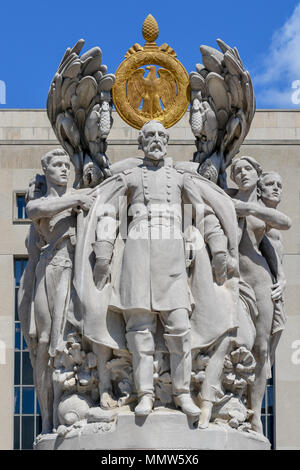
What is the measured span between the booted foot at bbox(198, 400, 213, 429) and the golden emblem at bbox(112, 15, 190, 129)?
3.92 meters

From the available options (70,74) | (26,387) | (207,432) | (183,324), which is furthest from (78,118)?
(26,387)

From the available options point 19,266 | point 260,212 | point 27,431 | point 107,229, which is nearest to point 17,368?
point 27,431

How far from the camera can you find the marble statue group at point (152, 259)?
51.9ft

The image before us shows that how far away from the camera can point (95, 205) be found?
53.9 feet

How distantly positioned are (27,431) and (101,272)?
74.1 feet

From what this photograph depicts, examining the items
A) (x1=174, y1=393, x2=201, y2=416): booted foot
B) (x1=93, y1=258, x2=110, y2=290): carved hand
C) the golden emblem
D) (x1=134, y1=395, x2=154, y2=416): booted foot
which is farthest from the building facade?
(x1=134, y1=395, x2=154, y2=416): booted foot

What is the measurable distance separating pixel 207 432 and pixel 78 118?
14.8ft

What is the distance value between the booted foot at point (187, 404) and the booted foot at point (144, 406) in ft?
1.06

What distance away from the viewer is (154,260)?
1593cm

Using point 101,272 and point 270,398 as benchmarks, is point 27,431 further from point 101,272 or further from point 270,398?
point 101,272

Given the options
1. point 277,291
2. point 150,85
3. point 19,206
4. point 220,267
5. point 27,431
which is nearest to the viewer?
point 220,267

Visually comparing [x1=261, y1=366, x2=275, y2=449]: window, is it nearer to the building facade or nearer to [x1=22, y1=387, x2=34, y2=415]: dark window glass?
the building facade

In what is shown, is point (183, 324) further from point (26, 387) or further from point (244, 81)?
point (26, 387)

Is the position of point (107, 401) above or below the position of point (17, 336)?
below
